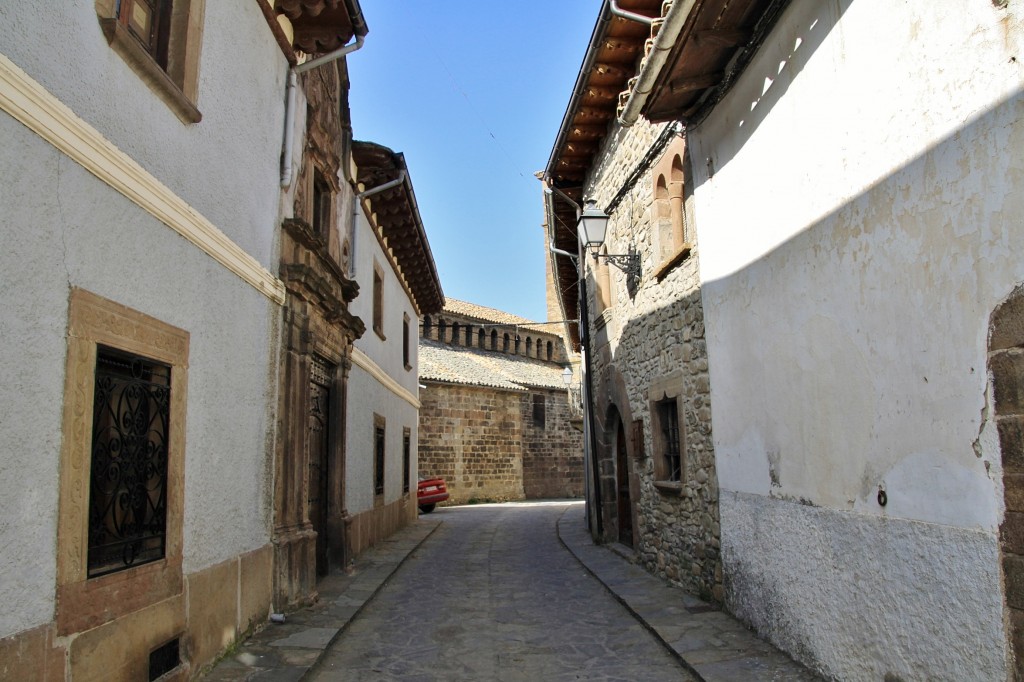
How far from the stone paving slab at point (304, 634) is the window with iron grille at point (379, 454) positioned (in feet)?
9.35

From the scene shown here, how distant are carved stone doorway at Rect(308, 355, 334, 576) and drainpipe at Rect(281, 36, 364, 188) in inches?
78.0

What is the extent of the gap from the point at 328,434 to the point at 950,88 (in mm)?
6959

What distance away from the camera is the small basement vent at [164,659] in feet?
13.8

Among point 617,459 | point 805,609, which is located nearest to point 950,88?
point 805,609

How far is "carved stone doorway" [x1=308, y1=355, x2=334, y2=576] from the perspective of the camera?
26.5ft

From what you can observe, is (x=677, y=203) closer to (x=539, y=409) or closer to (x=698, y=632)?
(x=698, y=632)

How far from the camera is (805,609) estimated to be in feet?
15.9

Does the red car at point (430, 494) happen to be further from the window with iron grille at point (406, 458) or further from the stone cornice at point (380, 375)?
the stone cornice at point (380, 375)

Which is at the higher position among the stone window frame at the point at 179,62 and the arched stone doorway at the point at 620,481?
the stone window frame at the point at 179,62

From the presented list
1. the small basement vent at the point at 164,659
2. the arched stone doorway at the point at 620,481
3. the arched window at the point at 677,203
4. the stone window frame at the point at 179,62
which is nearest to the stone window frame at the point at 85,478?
the small basement vent at the point at 164,659

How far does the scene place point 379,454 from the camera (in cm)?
1279

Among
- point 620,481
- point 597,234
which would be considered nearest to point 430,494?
point 620,481

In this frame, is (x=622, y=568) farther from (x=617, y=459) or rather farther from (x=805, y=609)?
(x=805, y=609)

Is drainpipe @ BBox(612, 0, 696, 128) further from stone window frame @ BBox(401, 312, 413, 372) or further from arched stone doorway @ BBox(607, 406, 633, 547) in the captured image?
stone window frame @ BBox(401, 312, 413, 372)
